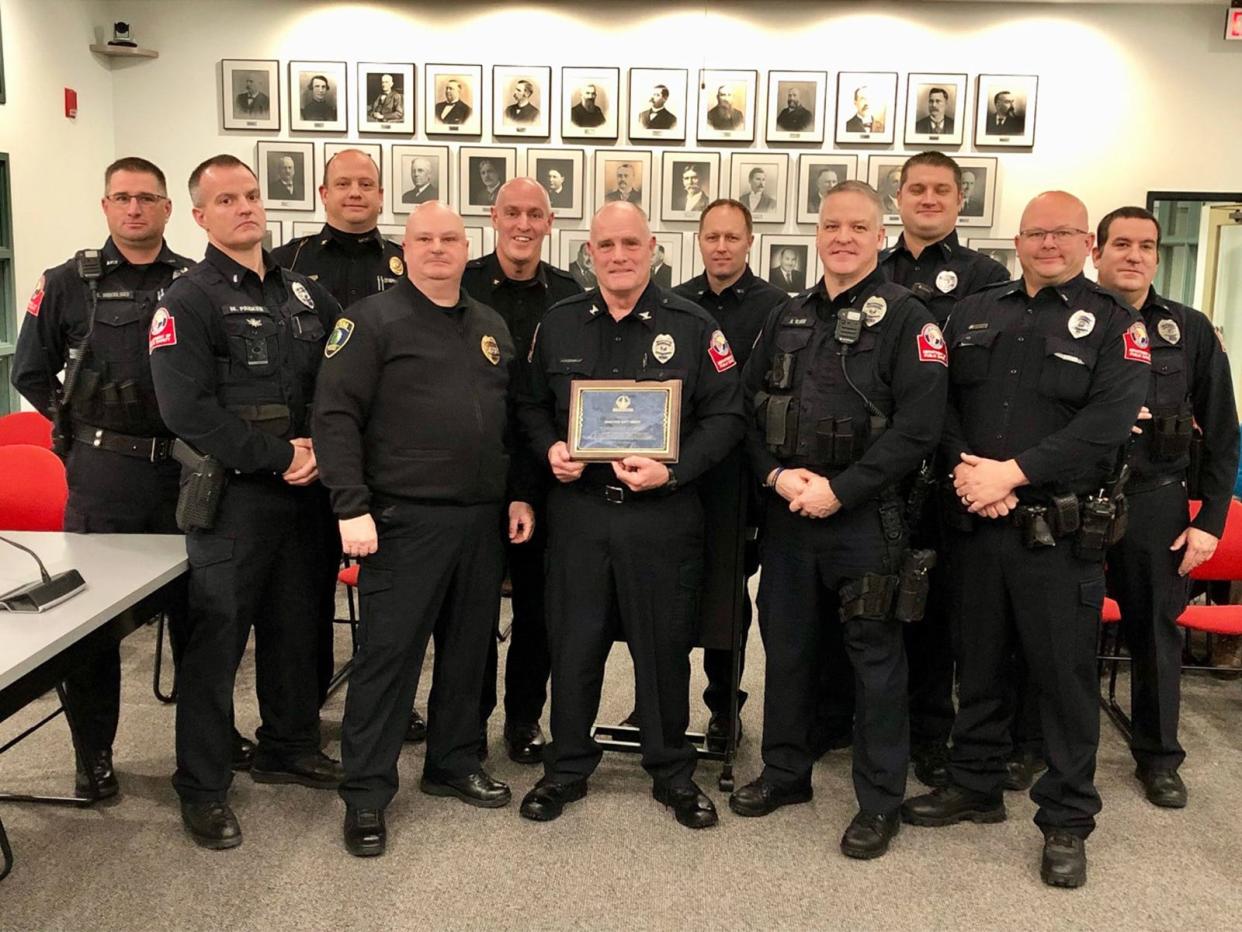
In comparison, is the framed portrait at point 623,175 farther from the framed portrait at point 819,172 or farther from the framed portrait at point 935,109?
the framed portrait at point 935,109

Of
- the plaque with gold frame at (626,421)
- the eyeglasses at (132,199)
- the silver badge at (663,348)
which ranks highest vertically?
the eyeglasses at (132,199)

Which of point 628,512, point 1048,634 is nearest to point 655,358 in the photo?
point 628,512

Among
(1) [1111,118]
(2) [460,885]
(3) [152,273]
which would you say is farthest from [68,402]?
(1) [1111,118]

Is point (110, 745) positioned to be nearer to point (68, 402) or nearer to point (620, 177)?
point (68, 402)

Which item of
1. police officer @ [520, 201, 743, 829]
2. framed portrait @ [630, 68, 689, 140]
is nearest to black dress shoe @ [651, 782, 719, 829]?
police officer @ [520, 201, 743, 829]

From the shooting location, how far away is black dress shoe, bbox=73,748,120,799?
10.3 ft

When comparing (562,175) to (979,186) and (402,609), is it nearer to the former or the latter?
(979,186)

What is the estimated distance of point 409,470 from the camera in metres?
2.85

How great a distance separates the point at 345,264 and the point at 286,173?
2984 mm

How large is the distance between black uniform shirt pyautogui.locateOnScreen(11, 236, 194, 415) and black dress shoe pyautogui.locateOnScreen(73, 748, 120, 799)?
1.19 metres

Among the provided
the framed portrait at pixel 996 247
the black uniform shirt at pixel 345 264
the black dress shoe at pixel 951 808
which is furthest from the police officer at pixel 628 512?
the framed portrait at pixel 996 247

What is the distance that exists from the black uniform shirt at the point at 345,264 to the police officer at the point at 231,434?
0.83m

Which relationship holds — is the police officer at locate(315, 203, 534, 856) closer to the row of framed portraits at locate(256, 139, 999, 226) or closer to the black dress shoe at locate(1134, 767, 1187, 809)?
the black dress shoe at locate(1134, 767, 1187, 809)

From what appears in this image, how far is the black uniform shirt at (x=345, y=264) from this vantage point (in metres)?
3.89
